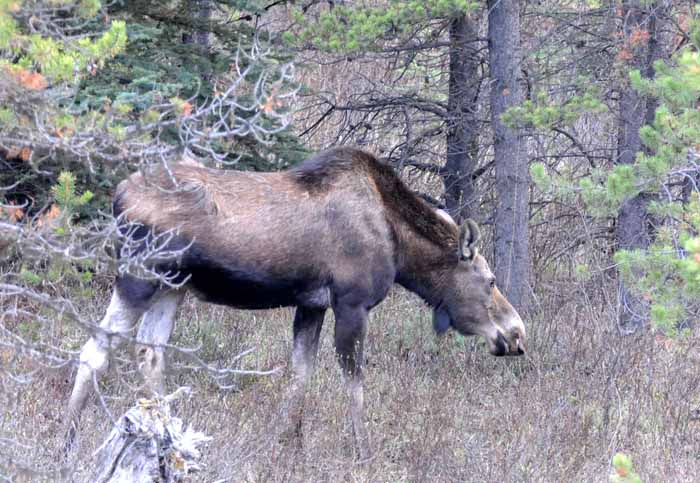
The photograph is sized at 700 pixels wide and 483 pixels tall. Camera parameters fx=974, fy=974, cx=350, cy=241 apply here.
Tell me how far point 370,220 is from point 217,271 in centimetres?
137

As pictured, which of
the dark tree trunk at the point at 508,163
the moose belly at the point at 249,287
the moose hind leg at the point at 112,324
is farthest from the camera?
the dark tree trunk at the point at 508,163

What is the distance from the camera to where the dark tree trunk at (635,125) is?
10.2m

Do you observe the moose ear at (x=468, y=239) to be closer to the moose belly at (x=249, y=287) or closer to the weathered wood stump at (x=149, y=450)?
the moose belly at (x=249, y=287)

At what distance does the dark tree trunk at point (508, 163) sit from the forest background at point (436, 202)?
1.0 inches

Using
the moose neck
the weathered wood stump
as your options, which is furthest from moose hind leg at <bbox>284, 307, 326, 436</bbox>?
the weathered wood stump

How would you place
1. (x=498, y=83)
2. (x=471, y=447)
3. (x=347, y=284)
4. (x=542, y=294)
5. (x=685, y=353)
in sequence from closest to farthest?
1. (x=471, y=447)
2. (x=347, y=284)
3. (x=685, y=353)
4. (x=498, y=83)
5. (x=542, y=294)

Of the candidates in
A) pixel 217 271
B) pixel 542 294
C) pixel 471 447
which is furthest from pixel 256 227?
pixel 542 294

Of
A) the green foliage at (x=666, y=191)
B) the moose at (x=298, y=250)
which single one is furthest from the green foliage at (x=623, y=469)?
the moose at (x=298, y=250)

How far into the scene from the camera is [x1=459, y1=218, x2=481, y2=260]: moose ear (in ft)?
28.1

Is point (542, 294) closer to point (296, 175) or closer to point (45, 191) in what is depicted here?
point (296, 175)

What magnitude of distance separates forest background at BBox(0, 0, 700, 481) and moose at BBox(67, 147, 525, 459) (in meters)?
0.41

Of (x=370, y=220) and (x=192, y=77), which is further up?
(x=192, y=77)

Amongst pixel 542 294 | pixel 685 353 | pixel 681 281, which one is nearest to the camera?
pixel 681 281

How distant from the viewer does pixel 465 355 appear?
9938 mm
